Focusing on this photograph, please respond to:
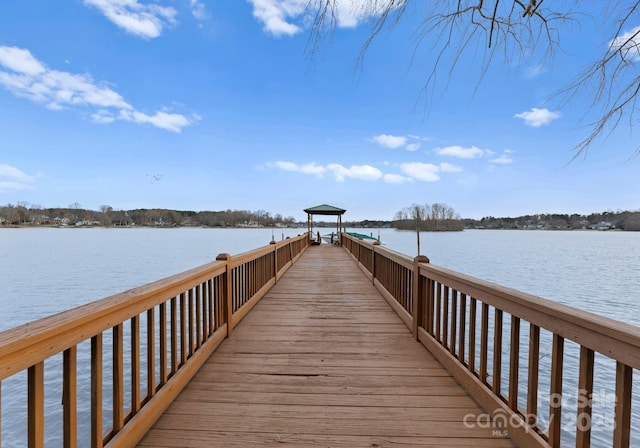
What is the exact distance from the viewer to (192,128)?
23.5m

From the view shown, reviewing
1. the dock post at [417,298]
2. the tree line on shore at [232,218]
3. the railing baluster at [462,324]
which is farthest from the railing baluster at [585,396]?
the tree line on shore at [232,218]

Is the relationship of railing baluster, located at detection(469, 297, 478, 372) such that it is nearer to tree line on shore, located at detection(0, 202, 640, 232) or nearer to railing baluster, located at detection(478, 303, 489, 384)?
railing baluster, located at detection(478, 303, 489, 384)

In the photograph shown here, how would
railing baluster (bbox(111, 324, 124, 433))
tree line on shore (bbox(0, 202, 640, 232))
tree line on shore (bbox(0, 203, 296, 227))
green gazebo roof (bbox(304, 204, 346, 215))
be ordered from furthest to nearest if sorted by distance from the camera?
tree line on shore (bbox(0, 203, 296, 227))
tree line on shore (bbox(0, 202, 640, 232))
green gazebo roof (bbox(304, 204, 346, 215))
railing baluster (bbox(111, 324, 124, 433))

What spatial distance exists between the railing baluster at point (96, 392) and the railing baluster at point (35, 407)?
1.02ft

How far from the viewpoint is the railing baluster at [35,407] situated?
111cm

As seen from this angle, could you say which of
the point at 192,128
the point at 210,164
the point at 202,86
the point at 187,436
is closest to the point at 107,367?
the point at 187,436

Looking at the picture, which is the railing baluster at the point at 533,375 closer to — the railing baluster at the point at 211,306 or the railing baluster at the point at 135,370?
the railing baluster at the point at 135,370

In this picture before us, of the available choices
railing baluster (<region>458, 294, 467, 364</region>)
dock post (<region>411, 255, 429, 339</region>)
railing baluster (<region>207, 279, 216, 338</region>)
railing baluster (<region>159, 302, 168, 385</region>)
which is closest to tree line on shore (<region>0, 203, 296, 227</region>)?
railing baluster (<region>207, 279, 216, 338</region>)

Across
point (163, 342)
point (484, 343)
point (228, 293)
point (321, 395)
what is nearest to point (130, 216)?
point (228, 293)

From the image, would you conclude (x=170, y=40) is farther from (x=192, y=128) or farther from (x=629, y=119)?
(x=629, y=119)

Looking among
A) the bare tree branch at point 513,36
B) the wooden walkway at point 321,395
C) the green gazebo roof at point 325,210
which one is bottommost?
the wooden walkway at point 321,395

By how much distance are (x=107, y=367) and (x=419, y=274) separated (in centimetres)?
577

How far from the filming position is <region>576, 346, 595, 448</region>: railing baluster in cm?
131

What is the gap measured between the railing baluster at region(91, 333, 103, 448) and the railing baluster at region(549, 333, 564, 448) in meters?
2.18
